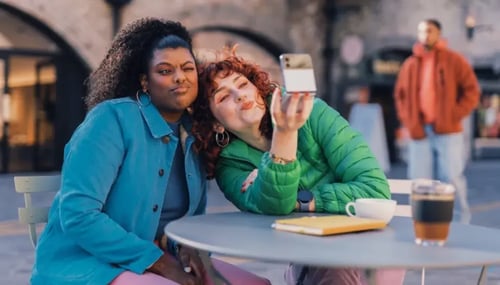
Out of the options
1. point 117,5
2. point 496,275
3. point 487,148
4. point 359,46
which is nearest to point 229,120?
point 496,275

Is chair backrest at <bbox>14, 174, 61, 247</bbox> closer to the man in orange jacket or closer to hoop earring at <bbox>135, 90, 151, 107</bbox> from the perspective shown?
hoop earring at <bbox>135, 90, 151, 107</bbox>

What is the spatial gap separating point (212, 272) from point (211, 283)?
0.40 ft

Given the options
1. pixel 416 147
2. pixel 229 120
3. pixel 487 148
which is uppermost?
pixel 229 120

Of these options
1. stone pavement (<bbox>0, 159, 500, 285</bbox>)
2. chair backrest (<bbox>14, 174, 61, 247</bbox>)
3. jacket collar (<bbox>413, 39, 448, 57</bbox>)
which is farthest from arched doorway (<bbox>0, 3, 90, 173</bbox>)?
chair backrest (<bbox>14, 174, 61, 247</bbox>)

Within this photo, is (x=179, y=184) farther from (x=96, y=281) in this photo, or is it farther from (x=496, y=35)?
(x=496, y=35)

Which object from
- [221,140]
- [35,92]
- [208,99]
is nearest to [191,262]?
[221,140]

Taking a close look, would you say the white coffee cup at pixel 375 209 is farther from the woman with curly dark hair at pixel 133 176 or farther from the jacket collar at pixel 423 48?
the jacket collar at pixel 423 48

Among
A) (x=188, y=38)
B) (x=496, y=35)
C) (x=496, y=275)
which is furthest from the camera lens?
(x=496, y=35)

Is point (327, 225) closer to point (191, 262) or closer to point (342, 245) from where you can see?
point (342, 245)

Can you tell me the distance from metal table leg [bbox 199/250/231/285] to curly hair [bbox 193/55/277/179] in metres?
0.43

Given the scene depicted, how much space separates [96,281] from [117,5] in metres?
12.0

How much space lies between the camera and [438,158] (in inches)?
291

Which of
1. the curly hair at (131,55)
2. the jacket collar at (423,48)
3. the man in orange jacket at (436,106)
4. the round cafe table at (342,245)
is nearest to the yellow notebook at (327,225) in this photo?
the round cafe table at (342,245)

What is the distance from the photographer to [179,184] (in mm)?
2855
